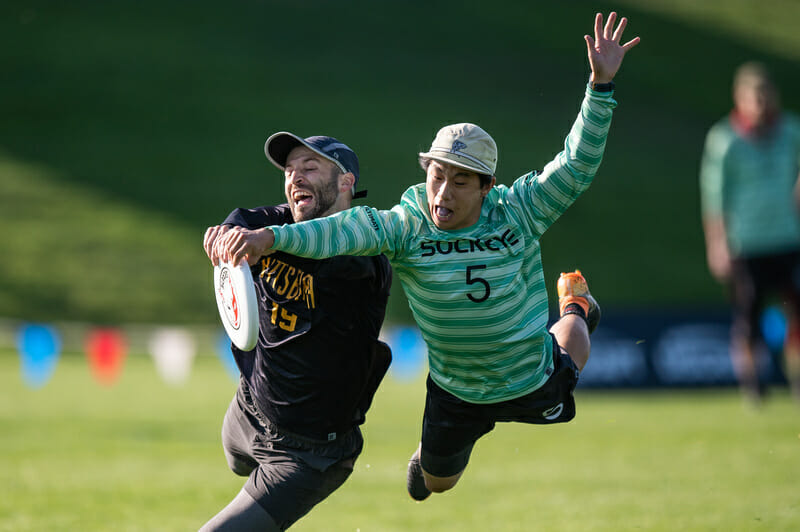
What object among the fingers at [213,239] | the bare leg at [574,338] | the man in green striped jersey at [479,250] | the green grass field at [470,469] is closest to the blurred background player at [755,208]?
the green grass field at [470,469]

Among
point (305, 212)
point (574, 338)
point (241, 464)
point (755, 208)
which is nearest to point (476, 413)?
point (574, 338)

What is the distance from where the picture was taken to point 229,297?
4.39m

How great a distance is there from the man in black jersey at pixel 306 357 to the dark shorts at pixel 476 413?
1.53ft

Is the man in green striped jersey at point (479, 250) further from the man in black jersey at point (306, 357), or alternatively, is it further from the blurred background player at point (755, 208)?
the blurred background player at point (755, 208)

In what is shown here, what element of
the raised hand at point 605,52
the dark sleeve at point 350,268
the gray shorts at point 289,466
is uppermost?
the raised hand at point 605,52

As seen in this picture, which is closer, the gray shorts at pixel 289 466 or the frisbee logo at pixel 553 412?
the gray shorts at pixel 289 466

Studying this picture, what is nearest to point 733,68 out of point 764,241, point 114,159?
point 114,159

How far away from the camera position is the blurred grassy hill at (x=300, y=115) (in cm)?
2198

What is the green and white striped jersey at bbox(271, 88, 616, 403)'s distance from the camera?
439 cm

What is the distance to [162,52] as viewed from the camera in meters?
32.7

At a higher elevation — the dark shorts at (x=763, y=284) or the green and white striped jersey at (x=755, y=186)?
the green and white striped jersey at (x=755, y=186)

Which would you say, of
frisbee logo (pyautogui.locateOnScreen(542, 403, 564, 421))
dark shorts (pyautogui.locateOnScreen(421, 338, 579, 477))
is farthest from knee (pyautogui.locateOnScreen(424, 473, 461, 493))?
frisbee logo (pyautogui.locateOnScreen(542, 403, 564, 421))

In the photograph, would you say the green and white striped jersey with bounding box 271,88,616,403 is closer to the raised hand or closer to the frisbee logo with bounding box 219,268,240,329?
the raised hand

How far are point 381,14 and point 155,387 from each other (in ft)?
89.8
